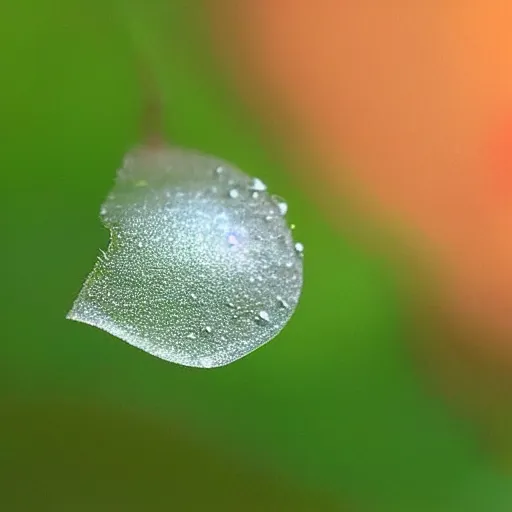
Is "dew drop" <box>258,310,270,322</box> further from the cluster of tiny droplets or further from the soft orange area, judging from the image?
the soft orange area

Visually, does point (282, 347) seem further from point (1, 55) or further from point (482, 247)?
point (1, 55)

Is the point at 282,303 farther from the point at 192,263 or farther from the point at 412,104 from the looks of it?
the point at 412,104

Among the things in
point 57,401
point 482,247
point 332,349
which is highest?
point 482,247

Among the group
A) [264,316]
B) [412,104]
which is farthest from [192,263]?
[412,104]

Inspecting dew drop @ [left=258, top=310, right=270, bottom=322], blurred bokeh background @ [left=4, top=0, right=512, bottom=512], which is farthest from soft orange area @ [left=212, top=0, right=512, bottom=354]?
dew drop @ [left=258, top=310, right=270, bottom=322]

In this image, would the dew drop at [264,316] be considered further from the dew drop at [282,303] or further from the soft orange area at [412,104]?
the soft orange area at [412,104]

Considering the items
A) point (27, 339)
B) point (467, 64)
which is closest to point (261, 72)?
point (467, 64)

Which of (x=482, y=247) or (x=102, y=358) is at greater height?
(x=482, y=247)
